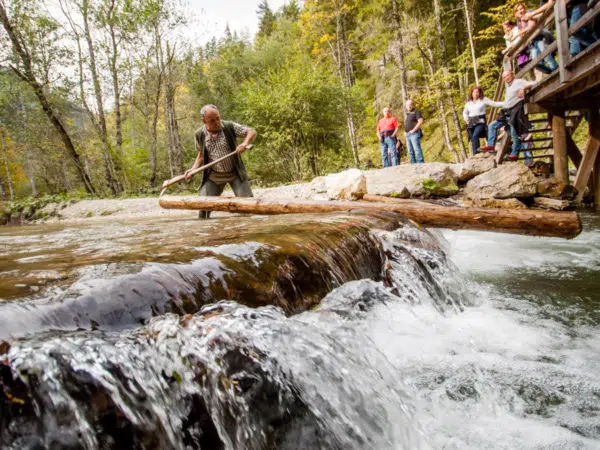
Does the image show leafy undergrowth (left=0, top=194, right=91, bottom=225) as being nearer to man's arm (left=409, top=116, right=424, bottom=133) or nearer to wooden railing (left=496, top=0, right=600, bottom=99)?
man's arm (left=409, top=116, right=424, bottom=133)

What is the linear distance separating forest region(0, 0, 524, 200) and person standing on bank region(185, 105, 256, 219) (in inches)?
389

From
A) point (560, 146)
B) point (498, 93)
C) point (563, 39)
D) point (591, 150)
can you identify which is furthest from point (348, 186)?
point (498, 93)

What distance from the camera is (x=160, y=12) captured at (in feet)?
59.1

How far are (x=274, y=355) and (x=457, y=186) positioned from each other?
8320 millimetres

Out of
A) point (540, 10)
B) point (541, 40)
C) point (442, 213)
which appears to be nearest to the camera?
point (442, 213)

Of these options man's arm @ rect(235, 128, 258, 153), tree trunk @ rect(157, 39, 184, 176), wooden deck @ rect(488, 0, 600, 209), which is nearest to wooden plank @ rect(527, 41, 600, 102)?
wooden deck @ rect(488, 0, 600, 209)

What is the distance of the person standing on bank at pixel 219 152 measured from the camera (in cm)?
542

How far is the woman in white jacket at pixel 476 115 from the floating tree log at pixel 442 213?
604cm

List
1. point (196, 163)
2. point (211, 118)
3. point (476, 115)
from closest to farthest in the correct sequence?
point (211, 118)
point (196, 163)
point (476, 115)

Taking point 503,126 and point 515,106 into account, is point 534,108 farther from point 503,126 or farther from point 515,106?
point 503,126

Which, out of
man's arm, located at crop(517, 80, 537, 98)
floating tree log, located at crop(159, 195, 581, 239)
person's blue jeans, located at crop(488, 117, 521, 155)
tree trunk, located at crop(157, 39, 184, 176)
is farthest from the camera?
tree trunk, located at crop(157, 39, 184, 176)

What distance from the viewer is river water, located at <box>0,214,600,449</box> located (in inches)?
41.4

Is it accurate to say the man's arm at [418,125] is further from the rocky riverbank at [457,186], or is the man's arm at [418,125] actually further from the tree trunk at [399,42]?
the tree trunk at [399,42]

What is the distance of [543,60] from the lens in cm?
669
